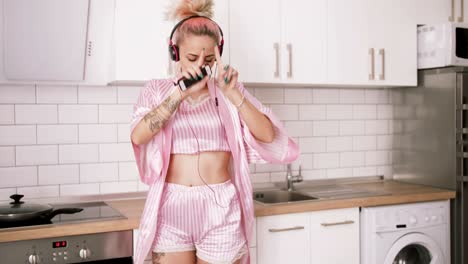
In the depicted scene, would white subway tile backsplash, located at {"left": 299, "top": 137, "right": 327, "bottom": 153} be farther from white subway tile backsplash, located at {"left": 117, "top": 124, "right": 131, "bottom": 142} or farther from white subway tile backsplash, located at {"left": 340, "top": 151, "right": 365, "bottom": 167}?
white subway tile backsplash, located at {"left": 117, "top": 124, "right": 131, "bottom": 142}

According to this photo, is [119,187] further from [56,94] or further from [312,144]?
[312,144]

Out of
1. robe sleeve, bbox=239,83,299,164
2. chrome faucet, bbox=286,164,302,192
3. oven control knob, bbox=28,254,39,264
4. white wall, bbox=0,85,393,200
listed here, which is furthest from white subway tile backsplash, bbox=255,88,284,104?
oven control knob, bbox=28,254,39,264

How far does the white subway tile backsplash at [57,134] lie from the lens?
2.79m

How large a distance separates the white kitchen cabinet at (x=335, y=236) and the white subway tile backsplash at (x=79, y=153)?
4.03ft

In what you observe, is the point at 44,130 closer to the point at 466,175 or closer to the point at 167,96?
the point at 167,96

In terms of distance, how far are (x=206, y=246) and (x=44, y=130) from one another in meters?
1.21

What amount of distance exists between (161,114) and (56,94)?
1.01 m

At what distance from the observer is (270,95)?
3320 mm

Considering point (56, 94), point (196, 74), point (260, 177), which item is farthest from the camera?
point (260, 177)

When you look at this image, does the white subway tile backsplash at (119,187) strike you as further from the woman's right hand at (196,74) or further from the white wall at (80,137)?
the woman's right hand at (196,74)

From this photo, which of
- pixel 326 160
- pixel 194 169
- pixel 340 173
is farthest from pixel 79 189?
pixel 340 173

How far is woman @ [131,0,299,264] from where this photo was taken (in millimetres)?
2115

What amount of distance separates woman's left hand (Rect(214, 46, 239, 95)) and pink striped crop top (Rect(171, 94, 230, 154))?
0.19m

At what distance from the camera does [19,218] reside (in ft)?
7.41
